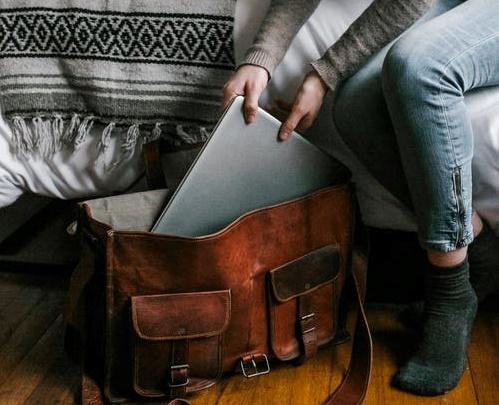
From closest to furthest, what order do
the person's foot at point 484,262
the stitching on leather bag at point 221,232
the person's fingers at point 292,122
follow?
the stitching on leather bag at point 221,232
the person's fingers at point 292,122
the person's foot at point 484,262

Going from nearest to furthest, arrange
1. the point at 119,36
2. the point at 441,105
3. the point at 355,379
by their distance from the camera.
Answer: the point at 441,105, the point at 355,379, the point at 119,36

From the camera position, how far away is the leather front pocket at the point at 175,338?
0.94m

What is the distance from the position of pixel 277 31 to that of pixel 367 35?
0.45 feet

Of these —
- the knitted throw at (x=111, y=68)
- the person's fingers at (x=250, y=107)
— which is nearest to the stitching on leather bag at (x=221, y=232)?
the person's fingers at (x=250, y=107)

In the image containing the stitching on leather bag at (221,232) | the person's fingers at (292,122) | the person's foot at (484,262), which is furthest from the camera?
the person's foot at (484,262)

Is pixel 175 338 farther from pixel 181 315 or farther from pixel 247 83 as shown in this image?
pixel 247 83

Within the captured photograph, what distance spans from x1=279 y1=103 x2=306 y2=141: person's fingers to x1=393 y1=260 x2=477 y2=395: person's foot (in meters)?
0.29

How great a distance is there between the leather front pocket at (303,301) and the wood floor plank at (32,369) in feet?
1.19

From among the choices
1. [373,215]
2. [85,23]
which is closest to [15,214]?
[85,23]

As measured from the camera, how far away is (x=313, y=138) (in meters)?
1.19

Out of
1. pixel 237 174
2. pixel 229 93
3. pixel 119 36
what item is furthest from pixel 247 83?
pixel 119 36

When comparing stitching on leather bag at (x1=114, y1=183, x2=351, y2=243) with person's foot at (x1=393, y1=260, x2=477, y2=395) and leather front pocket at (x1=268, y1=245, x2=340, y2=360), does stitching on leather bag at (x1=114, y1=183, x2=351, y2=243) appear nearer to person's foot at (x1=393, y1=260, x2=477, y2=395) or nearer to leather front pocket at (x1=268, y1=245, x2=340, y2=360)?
leather front pocket at (x1=268, y1=245, x2=340, y2=360)

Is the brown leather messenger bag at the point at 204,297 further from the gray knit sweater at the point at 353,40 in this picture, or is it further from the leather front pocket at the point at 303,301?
the gray knit sweater at the point at 353,40

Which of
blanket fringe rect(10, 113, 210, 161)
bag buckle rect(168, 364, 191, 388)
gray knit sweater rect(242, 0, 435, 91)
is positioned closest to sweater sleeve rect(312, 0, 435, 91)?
gray knit sweater rect(242, 0, 435, 91)
